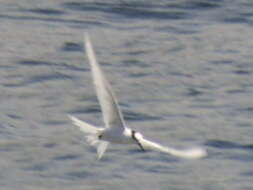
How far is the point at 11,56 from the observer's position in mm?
12195

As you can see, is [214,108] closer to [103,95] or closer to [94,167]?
[94,167]

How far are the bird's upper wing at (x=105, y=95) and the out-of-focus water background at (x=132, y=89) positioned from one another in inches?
84.0

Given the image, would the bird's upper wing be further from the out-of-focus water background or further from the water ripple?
the water ripple

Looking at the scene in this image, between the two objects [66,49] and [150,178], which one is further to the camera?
[66,49]

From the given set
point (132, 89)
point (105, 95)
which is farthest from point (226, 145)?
point (105, 95)

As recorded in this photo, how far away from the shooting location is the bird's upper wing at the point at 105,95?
22.5 feet

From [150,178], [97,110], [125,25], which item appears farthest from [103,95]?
[125,25]

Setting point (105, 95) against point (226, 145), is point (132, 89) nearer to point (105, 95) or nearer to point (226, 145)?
point (226, 145)

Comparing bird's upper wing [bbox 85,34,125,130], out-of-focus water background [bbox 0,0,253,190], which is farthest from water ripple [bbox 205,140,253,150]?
bird's upper wing [bbox 85,34,125,130]

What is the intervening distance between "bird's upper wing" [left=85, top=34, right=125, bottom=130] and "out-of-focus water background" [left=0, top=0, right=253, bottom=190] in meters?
2.13

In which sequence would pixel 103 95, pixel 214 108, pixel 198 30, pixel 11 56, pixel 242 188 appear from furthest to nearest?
pixel 198 30
pixel 11 56
pixel 214 108
pixel 242 188
pixel 103 95

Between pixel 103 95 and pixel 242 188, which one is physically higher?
pixel 103 95

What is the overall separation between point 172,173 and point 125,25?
3.71 m

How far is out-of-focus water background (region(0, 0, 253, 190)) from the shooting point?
32.2 ft
